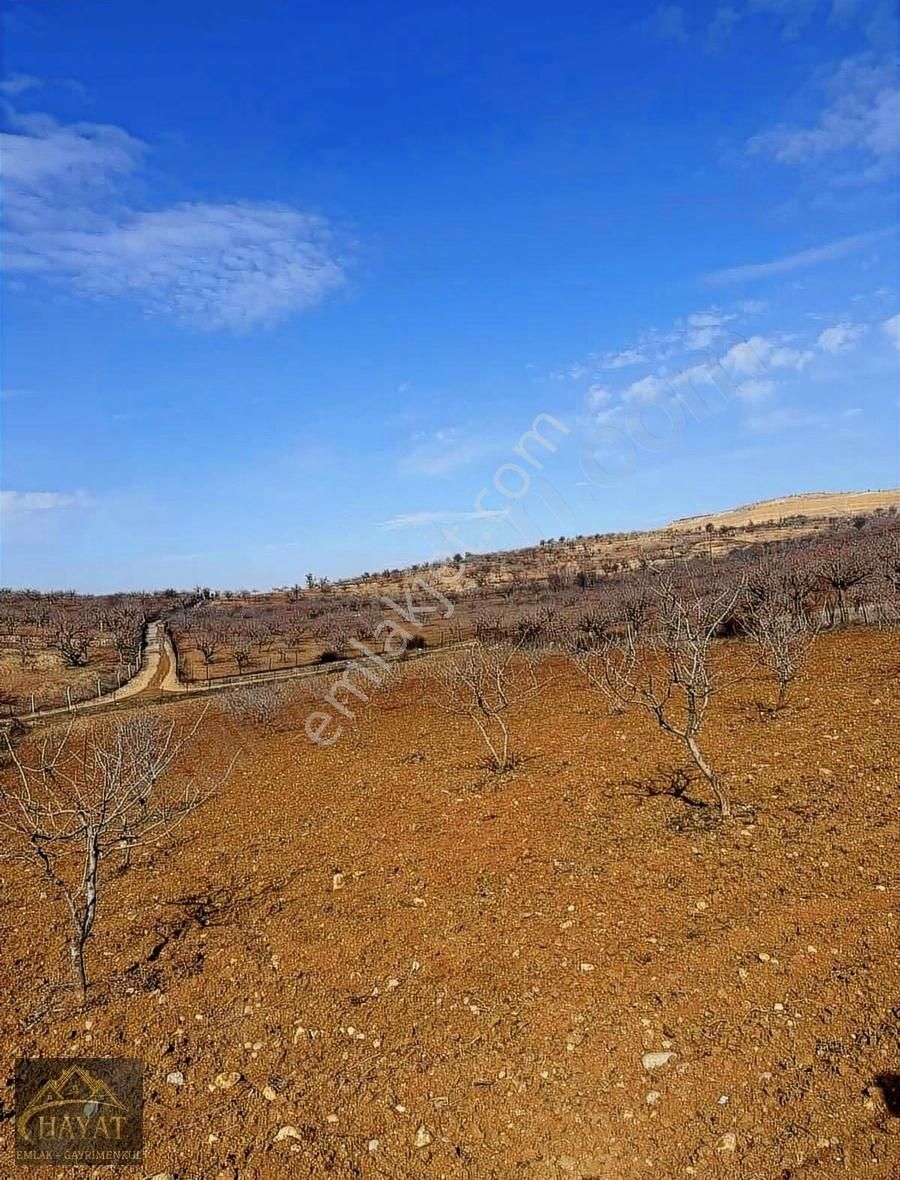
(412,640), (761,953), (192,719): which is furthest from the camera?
(412,640)

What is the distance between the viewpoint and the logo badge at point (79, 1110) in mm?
4809

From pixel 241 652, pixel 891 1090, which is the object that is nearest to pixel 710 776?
pixel 891 1090

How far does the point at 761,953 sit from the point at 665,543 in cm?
7778

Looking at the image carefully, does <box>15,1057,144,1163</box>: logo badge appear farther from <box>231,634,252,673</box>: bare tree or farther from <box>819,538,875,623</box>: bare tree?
<box>231,634,252,673</box>: bare tree

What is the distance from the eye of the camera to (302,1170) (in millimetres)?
4367

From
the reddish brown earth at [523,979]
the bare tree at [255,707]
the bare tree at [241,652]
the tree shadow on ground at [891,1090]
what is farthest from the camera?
the bare tree at [241,652]

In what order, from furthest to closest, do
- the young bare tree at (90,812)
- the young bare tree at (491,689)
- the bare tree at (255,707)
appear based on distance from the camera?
the bare tree at (255,707)
the young bare tree at (491,689)
the young bare tree at (90,812)

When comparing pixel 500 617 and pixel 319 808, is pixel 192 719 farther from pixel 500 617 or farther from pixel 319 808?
pixel 500 617

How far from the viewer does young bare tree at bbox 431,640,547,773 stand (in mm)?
11844

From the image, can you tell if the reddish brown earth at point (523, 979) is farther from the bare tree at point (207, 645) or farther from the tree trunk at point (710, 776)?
the bare tree at point (207, 645)

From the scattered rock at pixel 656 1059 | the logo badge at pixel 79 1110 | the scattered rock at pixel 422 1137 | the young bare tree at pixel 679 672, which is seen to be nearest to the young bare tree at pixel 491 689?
the young bare tree at pixel 679 672

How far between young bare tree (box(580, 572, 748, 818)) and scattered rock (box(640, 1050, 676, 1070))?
353 cm

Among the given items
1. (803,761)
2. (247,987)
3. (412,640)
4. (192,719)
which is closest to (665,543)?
(412,640)

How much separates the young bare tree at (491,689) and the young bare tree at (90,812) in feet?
16.4
